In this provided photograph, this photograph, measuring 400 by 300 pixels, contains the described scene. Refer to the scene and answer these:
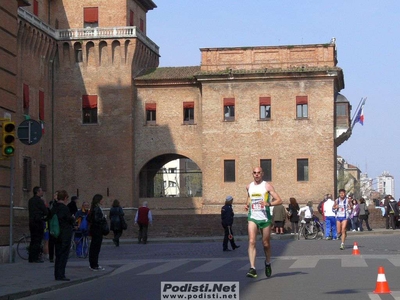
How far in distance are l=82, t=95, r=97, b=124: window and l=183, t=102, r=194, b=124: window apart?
567 cm

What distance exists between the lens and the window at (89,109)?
198 feet

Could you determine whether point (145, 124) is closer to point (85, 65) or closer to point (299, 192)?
point (85, 65)

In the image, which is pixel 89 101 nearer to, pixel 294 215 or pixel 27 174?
pixel 27 174

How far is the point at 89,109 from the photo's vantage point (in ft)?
199

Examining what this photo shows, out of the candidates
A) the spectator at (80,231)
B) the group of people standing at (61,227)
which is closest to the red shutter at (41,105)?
the group of people standing at (61,227)

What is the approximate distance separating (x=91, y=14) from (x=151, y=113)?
729 centimetres

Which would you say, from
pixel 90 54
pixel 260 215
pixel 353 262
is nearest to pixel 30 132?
pixel 260 215

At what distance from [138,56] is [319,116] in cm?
1214

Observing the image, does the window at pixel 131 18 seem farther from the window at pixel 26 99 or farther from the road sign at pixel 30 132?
the road sign at pixel 30 132

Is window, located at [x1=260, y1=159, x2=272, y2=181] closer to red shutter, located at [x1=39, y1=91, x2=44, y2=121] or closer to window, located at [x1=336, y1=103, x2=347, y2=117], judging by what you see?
window, located at [x1=336, y1=103, x2=347, y2=117]

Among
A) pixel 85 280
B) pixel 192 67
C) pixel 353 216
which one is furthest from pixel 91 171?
pixel 85 280

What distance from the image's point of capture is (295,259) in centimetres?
2192

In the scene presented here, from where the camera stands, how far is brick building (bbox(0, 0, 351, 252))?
195 ft

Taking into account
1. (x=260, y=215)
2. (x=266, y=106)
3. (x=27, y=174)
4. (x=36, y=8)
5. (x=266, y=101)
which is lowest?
(x=260, y=215)
